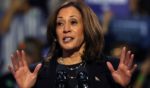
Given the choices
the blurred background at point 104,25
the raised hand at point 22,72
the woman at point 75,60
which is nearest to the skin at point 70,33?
the woman at point 75,60

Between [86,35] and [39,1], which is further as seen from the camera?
[39,1]

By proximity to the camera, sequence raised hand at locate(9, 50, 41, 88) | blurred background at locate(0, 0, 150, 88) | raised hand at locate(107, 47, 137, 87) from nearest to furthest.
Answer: raised hand at locate(107, 47, 137, 87) < raised hand at locate(9, 50, 41, 88) < blurred background at locate(0, 0, 150, 88)

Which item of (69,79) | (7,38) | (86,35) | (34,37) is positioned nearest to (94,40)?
(86,35)

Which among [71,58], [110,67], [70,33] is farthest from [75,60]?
[110,67]

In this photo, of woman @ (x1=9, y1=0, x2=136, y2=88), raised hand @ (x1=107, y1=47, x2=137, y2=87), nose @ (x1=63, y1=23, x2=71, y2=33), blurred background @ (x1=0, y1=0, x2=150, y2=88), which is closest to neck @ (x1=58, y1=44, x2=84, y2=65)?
woman @ (x1=9, y1=0, x2=136, y2=88)

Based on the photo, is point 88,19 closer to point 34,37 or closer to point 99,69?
point 99,69

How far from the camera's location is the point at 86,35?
4691 millimetres

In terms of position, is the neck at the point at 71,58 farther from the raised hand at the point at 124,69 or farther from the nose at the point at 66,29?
the raised hand at the point at 124,69

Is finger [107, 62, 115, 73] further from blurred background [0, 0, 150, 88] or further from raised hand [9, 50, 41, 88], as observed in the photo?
blurred background [0, 0, 150, 88]

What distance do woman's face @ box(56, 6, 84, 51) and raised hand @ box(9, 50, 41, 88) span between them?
27cm

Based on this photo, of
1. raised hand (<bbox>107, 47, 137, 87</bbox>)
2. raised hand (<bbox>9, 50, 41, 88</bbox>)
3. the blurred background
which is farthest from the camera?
the blurred background

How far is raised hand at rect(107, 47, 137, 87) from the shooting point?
444 centimetres

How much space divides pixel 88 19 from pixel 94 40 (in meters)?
0.17

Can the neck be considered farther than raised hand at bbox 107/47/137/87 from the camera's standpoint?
Yes
